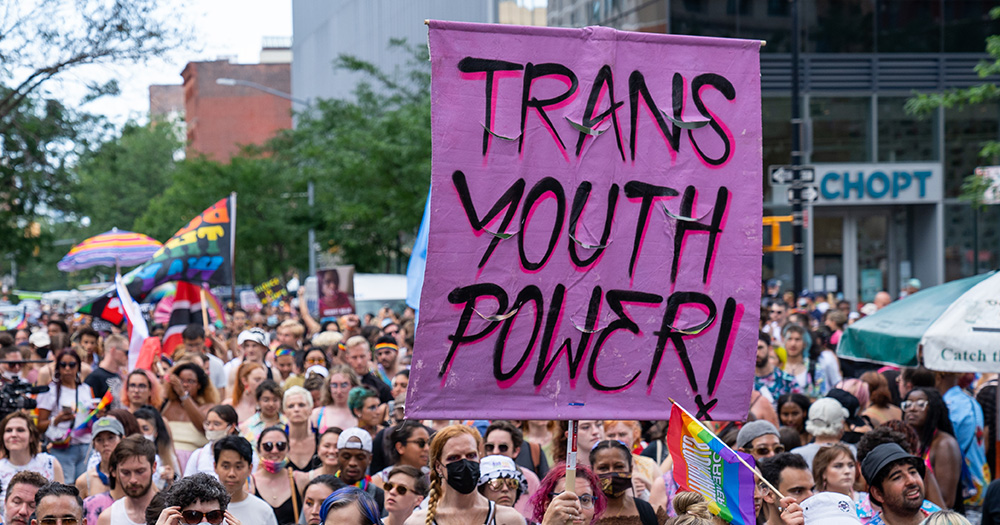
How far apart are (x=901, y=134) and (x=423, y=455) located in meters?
26.5

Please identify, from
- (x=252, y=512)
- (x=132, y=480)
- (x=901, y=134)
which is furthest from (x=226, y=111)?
(x=252, y=512)

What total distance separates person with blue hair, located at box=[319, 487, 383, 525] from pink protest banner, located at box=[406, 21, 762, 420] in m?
0.99

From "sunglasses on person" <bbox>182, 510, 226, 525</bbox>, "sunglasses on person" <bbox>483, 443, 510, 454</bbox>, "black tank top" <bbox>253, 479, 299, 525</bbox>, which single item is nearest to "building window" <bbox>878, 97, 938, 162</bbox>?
"sunglasses on person" <bbox>483, 443, 510, 454</bbox>

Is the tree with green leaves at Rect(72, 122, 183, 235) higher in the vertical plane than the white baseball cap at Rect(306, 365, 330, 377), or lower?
higher

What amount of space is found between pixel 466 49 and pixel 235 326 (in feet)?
51.0

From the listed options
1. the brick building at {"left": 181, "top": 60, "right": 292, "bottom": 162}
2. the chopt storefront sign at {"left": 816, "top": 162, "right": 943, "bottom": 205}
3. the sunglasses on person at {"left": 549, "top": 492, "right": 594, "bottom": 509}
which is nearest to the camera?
the sunglasses on person at {"left": 549, "top": 492, "right": 594, "bottom": 509}

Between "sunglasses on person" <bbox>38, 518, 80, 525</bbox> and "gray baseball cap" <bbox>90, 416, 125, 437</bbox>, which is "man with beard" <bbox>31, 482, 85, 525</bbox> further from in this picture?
"gray baseball cap" <bbox>90, 416, 125, 437</bbox>

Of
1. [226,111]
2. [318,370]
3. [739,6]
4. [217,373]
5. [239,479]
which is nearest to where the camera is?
[239,479]

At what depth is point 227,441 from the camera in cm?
633

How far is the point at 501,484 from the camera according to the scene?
5.76 m

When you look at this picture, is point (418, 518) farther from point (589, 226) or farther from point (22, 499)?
point (22, 499)

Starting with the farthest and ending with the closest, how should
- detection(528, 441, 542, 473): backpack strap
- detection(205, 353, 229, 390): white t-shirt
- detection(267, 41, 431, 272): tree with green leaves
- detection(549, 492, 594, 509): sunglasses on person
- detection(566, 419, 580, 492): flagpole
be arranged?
detection(267, 41, 431, 272): tree with green leaves → detection(205, 353, 229, 390): white t-shirt → detection(528, 441, 542, 473): backpack strap → detection(549, 492, 594, 509): sunglasses on person → detection(566, 419, 580, 492): flagpole

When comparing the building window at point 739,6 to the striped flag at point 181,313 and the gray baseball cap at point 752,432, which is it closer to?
the striped flag at point 181,313

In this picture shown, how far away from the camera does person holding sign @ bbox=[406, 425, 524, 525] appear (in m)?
5.19
